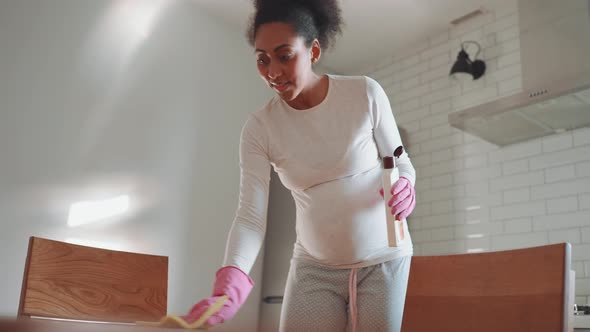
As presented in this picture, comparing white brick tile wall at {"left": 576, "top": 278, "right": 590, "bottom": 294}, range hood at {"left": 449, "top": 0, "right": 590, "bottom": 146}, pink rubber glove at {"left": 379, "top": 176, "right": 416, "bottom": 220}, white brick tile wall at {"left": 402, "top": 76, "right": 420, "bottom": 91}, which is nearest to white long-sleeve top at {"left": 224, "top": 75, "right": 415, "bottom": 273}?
pink rubber glove at {"left": 379, "top": 176, "right": 416, "bottom": 220}

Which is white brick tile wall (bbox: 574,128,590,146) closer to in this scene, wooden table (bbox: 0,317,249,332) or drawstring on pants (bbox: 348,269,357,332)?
drawstring on pants (bbox: 348,269,357,332)

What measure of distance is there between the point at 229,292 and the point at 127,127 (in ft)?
7.35

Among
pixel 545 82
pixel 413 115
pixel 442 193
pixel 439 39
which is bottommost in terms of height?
pixel 442 193

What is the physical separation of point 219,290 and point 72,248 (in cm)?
65

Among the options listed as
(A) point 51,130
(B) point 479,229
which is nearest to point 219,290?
(A) point 51,130

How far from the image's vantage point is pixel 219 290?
87cm

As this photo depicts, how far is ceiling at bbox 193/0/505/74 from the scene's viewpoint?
3332mm

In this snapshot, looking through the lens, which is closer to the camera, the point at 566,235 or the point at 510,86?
the point at 566,235

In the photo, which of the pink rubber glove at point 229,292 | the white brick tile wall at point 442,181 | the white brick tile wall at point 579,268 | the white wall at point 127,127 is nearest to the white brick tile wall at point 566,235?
the white brick tile wall at point 579,268

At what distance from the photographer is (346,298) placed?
1.18 m

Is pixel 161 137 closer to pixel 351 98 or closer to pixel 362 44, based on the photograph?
pixel 362 44

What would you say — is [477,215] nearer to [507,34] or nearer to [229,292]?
[507,34]

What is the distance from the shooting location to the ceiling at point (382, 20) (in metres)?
3.33

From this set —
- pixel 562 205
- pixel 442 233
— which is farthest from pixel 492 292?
pixel 442 233
